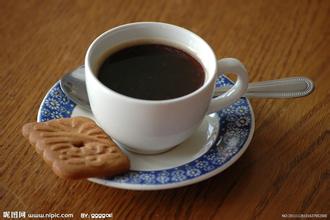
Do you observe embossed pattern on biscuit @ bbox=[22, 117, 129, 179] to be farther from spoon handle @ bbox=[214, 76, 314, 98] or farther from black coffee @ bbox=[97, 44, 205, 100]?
spoon handle @ bbox=[214, 76, 314, 98]

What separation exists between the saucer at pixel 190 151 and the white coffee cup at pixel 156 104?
0.09 ft

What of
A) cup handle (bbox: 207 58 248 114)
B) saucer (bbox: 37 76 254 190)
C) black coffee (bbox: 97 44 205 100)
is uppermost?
black coffee (bbox: 97 44 205 100)

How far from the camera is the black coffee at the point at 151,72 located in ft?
2.44

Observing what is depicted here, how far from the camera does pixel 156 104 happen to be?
26.8 inches

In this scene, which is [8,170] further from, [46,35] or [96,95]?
[46,35]

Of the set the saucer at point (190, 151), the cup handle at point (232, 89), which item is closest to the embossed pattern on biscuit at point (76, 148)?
the saucer at point (190, 151)

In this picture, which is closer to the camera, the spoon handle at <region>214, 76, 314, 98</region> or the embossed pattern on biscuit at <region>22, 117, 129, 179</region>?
the embossed pattern on biscuit at <region>22, 117, 129, 179</region>

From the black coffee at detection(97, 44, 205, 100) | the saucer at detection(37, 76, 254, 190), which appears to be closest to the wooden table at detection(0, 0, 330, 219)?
the saucer at detection(37, 76, 254, 190)

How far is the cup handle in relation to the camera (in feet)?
2.54

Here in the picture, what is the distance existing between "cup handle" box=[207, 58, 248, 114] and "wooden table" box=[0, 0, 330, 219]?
9cm

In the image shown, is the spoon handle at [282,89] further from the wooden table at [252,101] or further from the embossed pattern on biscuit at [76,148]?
the embossed pattern on biscuit at [76,148]

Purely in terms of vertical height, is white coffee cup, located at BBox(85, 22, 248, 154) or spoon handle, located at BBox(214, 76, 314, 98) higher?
white coffee cup, located at BBox(85, 22, 248, 154)

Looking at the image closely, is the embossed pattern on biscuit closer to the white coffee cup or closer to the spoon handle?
the white coffee cup

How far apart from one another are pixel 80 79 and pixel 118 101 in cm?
22
